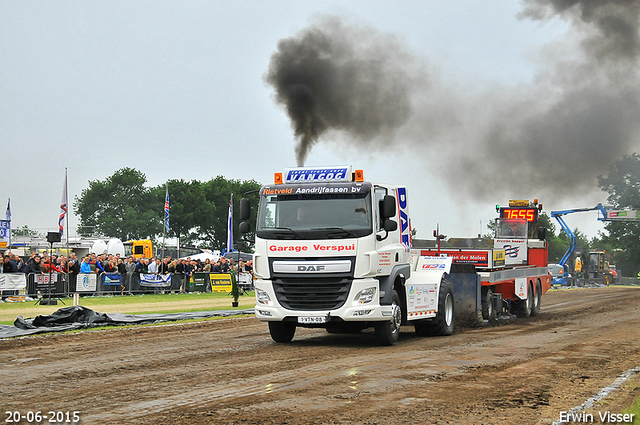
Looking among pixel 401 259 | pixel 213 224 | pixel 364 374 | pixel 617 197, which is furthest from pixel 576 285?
pixel 213 224

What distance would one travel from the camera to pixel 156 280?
3325 cm

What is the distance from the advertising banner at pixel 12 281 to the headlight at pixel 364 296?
17937 millimetres

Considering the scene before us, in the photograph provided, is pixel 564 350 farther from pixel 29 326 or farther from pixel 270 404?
pixel 29 326

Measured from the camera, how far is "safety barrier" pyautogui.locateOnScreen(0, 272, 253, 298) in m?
26.3

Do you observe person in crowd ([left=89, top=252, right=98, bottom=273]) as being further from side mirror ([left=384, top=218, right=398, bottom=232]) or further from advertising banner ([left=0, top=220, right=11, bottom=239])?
side mirror ([left=384, top=218, right=398, bottom=232])

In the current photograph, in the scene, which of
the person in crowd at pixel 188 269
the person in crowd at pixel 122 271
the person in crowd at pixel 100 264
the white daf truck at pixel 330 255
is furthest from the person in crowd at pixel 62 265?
the white daf truck at pixel 330 255

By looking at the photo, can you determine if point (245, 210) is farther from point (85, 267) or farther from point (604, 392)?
point (85, 267)

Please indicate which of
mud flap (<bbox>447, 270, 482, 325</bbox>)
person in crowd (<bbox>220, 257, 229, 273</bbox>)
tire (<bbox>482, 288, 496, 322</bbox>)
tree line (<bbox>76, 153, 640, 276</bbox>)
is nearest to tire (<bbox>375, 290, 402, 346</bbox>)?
mud flap (<bbox>447, 270, 482, 325</bbox>)

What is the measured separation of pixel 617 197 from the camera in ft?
242

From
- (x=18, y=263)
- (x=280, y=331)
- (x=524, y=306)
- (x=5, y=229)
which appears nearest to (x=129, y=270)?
(x=18, y=263)

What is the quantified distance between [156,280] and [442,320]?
2090cm

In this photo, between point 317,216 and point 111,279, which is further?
point 111,279

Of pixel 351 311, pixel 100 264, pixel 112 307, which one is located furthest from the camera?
pixel 100 264

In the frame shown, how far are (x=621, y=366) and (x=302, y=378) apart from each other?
4850 millimetres
